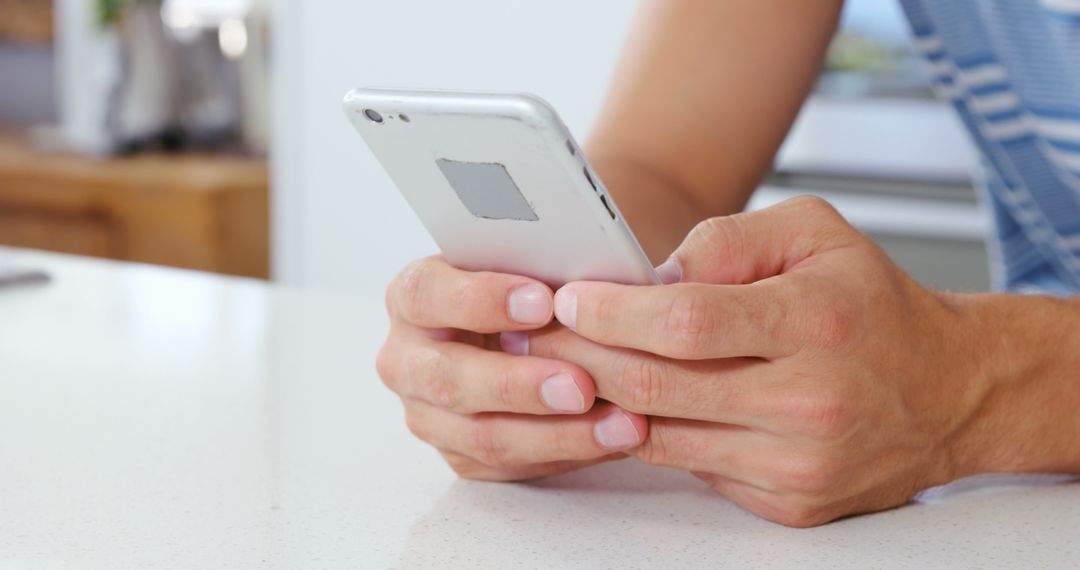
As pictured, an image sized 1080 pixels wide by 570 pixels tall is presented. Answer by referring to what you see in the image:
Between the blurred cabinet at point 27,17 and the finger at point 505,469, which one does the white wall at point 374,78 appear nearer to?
the blurred cabinet at point 27,17

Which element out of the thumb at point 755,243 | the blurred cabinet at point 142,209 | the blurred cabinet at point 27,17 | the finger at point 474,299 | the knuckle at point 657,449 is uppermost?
the thumb at point 755,243

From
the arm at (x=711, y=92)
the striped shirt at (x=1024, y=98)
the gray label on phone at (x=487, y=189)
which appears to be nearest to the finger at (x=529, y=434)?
the gray label on phone at (x=487, y=189)

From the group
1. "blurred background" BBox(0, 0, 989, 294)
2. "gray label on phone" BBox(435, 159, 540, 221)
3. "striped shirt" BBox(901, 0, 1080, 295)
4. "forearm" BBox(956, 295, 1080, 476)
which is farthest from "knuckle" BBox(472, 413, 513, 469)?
"blurred background" BBox(0, 0, 989, 294)

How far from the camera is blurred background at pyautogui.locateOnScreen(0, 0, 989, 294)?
196 centimetres

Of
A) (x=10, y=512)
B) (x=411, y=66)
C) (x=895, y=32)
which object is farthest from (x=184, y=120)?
(x=10, y=512)

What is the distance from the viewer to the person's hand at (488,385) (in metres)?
0.57

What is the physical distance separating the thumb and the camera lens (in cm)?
15

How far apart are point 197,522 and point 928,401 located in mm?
339

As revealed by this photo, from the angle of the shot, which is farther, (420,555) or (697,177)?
(697,177)

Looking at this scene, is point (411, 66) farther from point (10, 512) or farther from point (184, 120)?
point (10, 512)

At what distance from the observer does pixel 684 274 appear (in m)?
0.57

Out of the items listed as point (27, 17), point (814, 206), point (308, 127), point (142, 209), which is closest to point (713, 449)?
point (814, 206)

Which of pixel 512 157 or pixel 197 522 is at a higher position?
pixel 512 157

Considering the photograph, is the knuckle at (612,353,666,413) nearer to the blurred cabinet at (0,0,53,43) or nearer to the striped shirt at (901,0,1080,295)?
the striped shirt at (901,0,1080,295)
